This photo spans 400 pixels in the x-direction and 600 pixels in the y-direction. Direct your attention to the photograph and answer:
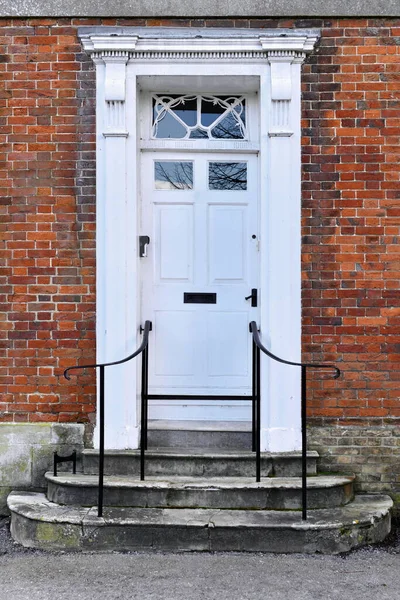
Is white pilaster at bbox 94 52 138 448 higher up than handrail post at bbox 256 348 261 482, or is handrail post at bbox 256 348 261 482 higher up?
white pilaster at bbox 94 52 138 448

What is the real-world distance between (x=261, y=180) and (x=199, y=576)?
285 cm

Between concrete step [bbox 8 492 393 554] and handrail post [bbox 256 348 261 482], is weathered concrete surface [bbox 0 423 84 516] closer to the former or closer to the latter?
concrete step [bbox 8 492 393 554]

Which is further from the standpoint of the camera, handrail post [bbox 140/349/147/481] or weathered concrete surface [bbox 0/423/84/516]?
weathered concrete surface [bbox 0/423/84/516]

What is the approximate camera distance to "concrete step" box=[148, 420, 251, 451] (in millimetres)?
4801

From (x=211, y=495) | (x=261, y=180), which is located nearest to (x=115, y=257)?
(x=261, y=180)

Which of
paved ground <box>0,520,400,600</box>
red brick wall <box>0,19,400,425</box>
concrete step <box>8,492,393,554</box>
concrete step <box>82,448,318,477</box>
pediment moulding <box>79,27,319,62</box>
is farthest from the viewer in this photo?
red brick wall <box>0,19,400,425</box>

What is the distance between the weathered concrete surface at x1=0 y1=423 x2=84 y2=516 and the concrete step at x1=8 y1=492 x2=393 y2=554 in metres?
0.67

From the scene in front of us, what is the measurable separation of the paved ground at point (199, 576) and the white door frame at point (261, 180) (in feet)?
3.31

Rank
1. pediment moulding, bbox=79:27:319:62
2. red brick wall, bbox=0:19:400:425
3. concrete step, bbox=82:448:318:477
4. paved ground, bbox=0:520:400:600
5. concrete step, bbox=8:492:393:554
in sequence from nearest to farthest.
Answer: paved ground, bbox=0:520:400:600, concrete step, bbox=8:492:393:554, concrete step, bbox=82:448:318:477, pediment moulding, bbox=79:27:319:62, red brick wall, bbox=0:19:400:425

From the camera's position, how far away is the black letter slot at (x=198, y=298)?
5121mm

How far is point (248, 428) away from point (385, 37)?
3.23 metres

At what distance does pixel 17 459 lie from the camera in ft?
15.7

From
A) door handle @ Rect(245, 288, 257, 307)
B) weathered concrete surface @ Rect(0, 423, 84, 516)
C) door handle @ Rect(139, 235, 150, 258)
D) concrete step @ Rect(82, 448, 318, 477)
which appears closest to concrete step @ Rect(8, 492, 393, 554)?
concrete step @ Rect(82, 448, 318, 477)

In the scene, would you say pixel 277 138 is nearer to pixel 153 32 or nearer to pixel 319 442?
pixel 153 32
